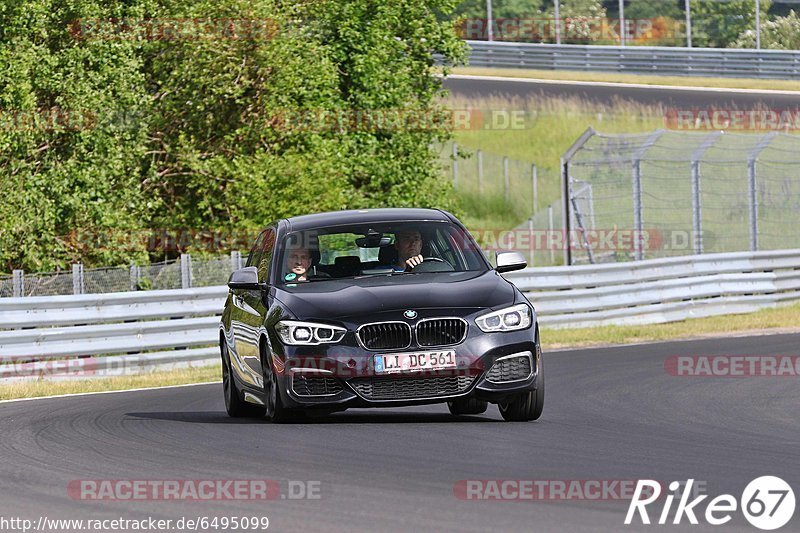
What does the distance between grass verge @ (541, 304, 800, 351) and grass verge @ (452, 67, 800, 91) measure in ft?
99.9

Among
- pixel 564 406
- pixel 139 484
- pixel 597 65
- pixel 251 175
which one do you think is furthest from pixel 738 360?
pixel 597 65

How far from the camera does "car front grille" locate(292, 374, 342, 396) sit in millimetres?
10789

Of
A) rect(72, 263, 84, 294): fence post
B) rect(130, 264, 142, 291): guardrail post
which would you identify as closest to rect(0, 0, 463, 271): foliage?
rect(130, 264, 142, 291): guardrail post

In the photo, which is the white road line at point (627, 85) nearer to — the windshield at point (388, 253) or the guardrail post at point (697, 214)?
the guardrail post at point (697, 214)

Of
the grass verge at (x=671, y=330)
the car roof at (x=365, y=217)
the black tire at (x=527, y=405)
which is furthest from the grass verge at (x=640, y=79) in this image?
the black tire at (x=527, y=405)

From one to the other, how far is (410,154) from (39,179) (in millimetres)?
9771

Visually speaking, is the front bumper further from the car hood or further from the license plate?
the car hood

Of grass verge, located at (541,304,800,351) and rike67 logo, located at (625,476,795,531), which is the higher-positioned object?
rike67 logo, located at (625,476,795,531)

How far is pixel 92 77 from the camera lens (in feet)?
88.2

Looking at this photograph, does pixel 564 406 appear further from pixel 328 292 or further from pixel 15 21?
pixel 15 21

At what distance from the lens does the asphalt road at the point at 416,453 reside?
7270 millimetres

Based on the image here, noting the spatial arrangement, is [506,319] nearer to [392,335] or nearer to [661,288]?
[392,335]

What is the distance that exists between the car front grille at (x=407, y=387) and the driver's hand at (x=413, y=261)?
4.49 ft

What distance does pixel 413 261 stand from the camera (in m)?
11.9
